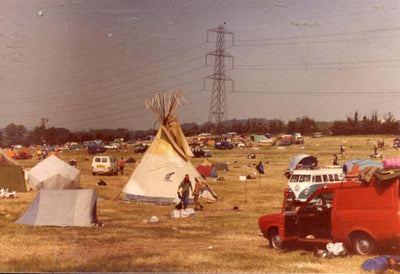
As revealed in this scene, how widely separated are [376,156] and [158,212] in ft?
121

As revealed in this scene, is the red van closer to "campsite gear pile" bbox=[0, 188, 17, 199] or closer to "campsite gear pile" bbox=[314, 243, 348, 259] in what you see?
"campsite gear pile" bbox=[314, 243, 348, 259]

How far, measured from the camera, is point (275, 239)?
1513 cm

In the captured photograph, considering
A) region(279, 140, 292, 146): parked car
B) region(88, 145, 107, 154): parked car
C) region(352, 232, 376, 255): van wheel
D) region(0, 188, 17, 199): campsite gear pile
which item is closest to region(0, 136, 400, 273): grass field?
region(352, 232, 376, 255): van wheel

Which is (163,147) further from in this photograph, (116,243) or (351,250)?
(351,250)

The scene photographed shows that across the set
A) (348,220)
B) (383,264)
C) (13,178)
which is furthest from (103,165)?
(383,264)

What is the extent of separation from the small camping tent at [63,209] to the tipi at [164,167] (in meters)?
8.55

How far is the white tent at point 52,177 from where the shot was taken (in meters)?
32.7

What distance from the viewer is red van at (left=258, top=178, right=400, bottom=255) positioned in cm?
1227

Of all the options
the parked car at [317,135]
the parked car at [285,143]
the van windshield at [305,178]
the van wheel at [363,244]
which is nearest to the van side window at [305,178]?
the van windshield at [305,178]

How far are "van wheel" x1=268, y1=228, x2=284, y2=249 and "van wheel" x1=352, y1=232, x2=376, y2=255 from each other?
242 cm

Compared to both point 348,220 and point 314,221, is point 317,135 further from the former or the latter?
point 348,220

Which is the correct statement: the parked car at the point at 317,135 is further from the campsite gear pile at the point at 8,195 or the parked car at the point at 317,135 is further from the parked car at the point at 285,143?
the campsite gear pile at the point at 8,195

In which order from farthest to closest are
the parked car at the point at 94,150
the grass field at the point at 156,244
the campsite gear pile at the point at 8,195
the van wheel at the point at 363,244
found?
the parked car at the point at 94,150 < the campsite gear pile at the point at 8,195 < the van wheel at the point at 363,244 < the grass field at the point at 156,244

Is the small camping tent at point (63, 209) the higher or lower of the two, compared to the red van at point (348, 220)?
lower
